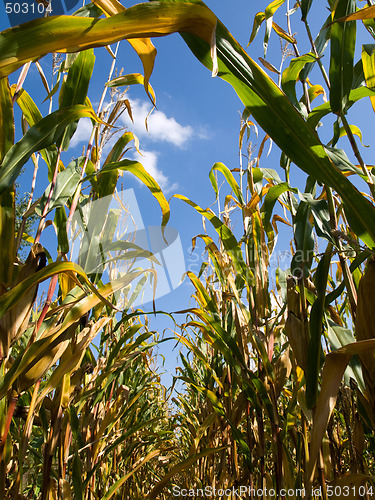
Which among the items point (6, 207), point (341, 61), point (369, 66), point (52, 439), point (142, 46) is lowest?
point (52, 439)

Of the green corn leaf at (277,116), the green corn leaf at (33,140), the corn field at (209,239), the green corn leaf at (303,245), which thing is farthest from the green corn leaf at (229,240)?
the green corn leaf at (277,116)

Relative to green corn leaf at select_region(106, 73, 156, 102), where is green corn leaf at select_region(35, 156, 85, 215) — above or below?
below

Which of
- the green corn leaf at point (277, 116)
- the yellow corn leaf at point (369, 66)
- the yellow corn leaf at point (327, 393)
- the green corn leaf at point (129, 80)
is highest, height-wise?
the green corn leaf at point (129, 80)

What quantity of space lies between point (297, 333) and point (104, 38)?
52 cm

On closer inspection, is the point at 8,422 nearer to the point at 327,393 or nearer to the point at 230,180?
the point at 327,393

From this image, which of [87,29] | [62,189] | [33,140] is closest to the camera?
[87,29]

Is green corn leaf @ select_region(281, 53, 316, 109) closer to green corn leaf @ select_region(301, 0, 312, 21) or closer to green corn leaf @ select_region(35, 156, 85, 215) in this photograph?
green corn leaf @ select_region(301, 0, 312, 21)

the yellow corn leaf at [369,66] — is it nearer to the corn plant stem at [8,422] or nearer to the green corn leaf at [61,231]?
the green corn leaf at [61,231]

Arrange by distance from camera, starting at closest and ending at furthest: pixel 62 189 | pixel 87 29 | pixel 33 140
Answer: pixel 87 29
pixel 33 140
pixel 62 189

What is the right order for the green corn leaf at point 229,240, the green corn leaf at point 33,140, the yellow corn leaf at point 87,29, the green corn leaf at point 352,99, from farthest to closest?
the green corn leaf at point 229,240 < the green corn leaf at point 352,99 < the green corn leaf at point 33,140 < the yellow corn leaf at point 87,29

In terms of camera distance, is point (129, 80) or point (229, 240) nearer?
point (129, 80)

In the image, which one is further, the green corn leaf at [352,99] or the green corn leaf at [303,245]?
the green corn leaf at [303,245]

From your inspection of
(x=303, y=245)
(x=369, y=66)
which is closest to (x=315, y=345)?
(x=303, y=245)

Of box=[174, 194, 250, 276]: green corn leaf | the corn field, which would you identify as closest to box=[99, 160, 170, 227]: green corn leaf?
the corn field
